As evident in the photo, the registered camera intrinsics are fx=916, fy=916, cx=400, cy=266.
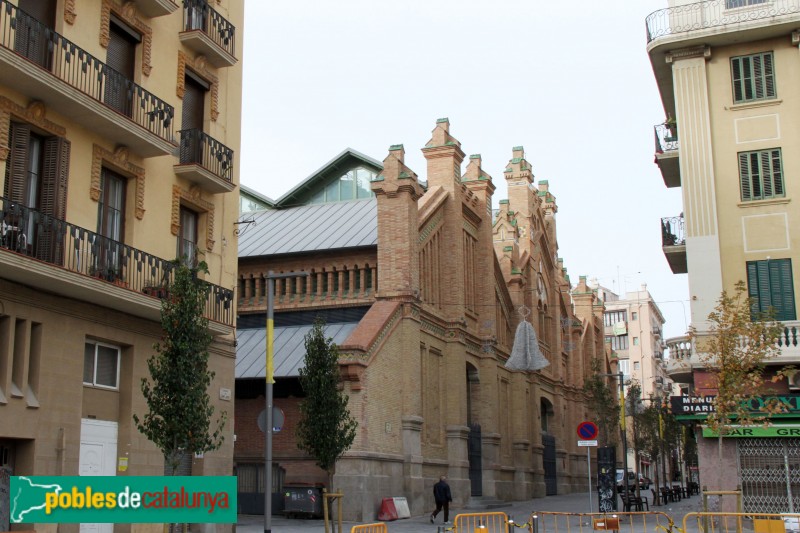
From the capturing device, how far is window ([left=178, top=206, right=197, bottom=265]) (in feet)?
75.3

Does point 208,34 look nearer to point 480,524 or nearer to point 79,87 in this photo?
point 79,87

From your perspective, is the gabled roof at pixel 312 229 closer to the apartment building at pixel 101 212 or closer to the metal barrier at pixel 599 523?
the apartment building at pixel 101 212

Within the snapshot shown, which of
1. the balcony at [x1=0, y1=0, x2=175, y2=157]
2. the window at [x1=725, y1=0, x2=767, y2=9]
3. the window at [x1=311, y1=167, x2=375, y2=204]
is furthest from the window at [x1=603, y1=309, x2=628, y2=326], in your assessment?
the balcony at [x1=0, y1=0, x2=175, y2=157]

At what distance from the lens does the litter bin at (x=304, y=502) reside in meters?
28.6

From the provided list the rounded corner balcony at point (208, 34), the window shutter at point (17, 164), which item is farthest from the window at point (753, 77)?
the window shutter at point (17, 164)

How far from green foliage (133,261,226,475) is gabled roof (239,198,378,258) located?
15647 millimetres

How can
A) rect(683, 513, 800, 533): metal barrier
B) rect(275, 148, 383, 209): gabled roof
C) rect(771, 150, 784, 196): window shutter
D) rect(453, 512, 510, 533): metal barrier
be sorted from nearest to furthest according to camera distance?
rect(683, 513, 800, 533): metal barrier
rect(453, 512, 510, 533): metal barrier
rect(771, 150, 784, 196): window shutter
rect(275, 148, 383, 209): gabled roof

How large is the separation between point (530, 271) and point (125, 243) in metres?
31.9

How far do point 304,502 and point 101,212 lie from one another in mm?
12681

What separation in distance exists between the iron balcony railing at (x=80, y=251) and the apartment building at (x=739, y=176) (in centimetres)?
1581

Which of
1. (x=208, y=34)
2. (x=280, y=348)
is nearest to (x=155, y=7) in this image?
(x=208, y=34)

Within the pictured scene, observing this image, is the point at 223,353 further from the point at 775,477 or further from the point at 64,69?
the point at 775,477

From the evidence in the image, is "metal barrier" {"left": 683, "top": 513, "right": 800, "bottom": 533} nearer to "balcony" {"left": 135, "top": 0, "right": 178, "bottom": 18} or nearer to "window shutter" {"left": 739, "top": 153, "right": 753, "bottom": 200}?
"window shutter" {"left": 739, "top": 153, "right": 753, "bottom": 200}

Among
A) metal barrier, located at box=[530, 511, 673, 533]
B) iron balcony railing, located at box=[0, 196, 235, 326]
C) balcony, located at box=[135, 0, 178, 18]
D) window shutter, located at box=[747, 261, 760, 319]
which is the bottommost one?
metal barrier, located at box=[530, 511, 673, 533]
